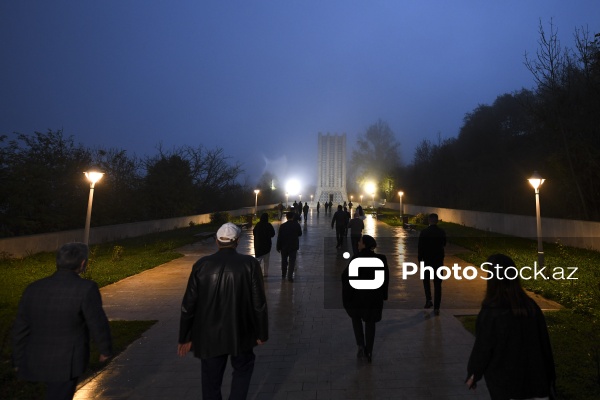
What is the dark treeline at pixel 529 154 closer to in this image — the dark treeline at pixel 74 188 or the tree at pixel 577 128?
the tree at pixel 577 128

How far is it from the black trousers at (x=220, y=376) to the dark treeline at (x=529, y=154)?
64.7ft

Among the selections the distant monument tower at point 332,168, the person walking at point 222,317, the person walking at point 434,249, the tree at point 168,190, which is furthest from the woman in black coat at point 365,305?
the distant monument tower at point 332,168

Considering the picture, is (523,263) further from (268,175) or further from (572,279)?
(268,175)

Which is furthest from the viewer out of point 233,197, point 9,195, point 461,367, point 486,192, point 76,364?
point 233,197

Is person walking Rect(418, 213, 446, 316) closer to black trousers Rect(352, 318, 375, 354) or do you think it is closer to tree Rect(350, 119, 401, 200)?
black trousers Rect(352, 318, 375, 354)

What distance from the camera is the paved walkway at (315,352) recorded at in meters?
4.11

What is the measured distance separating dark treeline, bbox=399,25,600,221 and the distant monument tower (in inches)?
1730

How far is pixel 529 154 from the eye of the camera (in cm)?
3631

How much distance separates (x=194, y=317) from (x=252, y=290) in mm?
537

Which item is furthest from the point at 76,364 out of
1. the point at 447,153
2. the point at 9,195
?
the point at 447,153

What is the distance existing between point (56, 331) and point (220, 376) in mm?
1314

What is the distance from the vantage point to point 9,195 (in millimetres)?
14398

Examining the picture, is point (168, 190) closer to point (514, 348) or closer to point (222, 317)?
point (222, 317)

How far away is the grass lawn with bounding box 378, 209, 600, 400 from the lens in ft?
13.7
